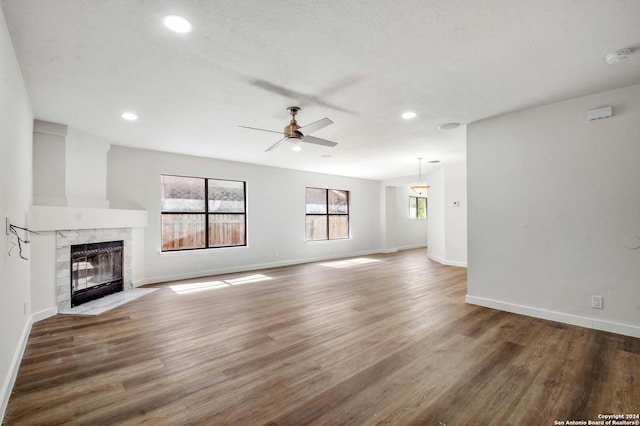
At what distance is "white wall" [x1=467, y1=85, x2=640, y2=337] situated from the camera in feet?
9.88

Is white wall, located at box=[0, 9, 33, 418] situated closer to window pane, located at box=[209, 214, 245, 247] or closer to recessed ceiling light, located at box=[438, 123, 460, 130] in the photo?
window pane, located at box=[209, 214, 245, 247]

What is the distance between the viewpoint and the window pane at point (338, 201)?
8.97 metres

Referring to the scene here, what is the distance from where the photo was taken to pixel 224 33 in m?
2.13

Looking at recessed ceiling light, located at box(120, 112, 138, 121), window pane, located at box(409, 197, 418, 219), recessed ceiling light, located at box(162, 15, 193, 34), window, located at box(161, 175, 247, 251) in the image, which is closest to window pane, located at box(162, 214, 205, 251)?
window, located at box(161, 175, 247, 251)

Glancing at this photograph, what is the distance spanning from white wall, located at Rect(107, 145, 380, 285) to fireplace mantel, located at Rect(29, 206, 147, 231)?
1.12 feet

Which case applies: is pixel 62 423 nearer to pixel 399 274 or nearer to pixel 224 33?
pixel 224 33

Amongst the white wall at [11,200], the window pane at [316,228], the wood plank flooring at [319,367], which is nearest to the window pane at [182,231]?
the wood plank flooring at [319,367]

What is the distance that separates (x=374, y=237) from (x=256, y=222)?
447 cm

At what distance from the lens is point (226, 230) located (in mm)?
6750

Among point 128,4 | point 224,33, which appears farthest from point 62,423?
point 224,33

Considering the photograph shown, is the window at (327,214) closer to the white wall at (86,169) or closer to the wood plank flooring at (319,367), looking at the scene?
the wood plank flooring at (319,367)

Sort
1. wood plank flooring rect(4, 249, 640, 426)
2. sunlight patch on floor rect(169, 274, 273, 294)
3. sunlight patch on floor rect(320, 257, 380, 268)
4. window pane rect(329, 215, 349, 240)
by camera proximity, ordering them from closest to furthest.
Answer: wood plank flooring rect(4, 249, 640, 426), sunlight patch on floor rect(169, 274, 273, 294), sunlight patch on floor rect(320, 257, 380, 268), window pane rect(329, 215, 349, 240)

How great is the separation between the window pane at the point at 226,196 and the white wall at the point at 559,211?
4.94 m

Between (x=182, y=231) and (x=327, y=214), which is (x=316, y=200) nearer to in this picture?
(x=327, y=214)
